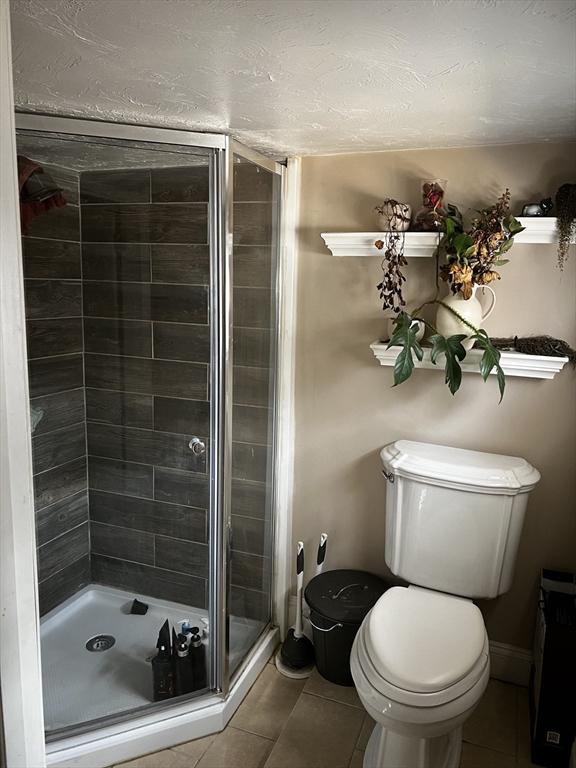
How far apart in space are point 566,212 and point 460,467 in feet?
2.90

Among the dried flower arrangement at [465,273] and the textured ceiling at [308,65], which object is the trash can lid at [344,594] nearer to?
the dried flower arrangement at [465,273]

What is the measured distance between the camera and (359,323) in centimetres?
218

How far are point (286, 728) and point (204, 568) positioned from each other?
2.06 ft

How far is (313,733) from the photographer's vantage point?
1966 millimetres

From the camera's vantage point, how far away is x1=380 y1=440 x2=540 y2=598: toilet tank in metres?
1.90

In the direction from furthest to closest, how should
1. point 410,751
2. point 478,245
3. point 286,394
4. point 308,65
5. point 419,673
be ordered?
point 286,394 → point 478,245 → point 410,751 → point 419,673 → point 308,65

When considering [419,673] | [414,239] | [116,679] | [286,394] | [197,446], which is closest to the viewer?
[419,673]

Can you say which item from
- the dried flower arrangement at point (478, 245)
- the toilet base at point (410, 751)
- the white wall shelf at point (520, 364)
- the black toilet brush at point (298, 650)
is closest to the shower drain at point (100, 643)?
the black toilet brush at point (298, 650)

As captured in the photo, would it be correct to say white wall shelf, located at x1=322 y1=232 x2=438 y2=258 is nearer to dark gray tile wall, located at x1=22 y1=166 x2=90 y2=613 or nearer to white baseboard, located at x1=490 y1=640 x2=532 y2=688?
dark gray tile wall, located at x1=22 y1=166 x2=90 y2=613

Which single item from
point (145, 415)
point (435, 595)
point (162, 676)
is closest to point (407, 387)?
point (435, 595)

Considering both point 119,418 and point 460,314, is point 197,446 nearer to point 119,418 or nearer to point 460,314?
point 119,418

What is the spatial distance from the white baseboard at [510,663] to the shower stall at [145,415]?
895 mm

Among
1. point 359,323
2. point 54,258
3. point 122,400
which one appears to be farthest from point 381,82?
point 122,400

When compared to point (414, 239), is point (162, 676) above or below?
below
